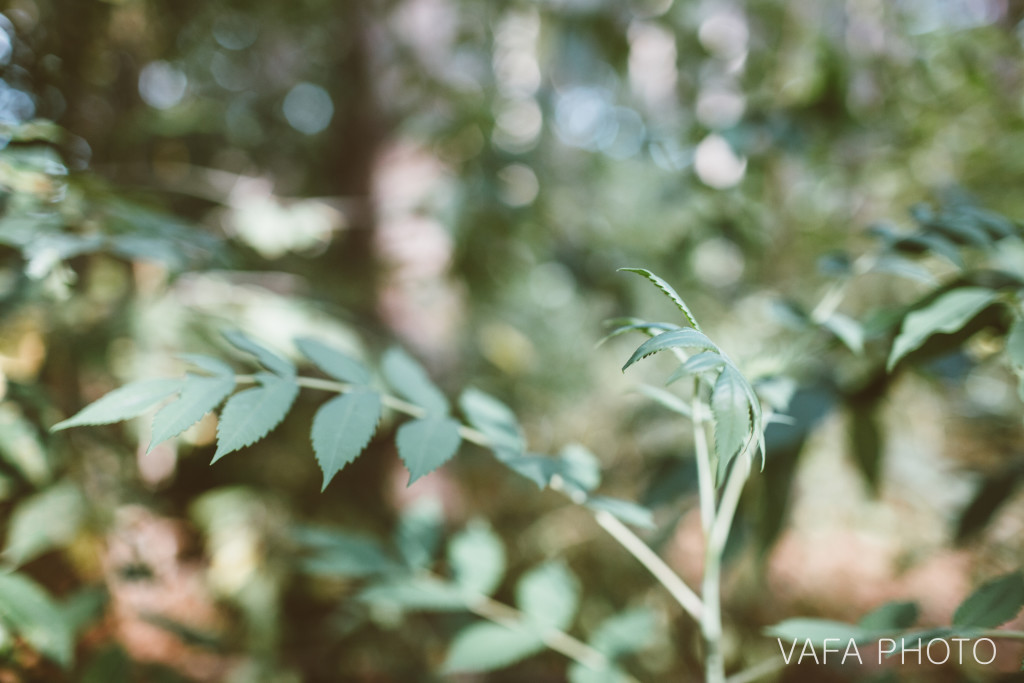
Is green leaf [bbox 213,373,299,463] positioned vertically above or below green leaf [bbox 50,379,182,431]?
below

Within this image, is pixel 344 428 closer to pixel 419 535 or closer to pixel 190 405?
pixel 190 405

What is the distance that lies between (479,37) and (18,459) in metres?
1.75

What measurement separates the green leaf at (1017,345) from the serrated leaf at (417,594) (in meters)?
0.71

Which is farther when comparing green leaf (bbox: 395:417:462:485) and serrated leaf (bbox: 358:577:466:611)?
serrated leaf (bbox: 358:577:466:611)

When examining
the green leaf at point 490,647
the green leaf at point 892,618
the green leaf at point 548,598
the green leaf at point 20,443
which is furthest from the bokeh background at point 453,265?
the green leaf at point 490,647

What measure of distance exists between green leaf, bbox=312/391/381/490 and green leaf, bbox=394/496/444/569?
0.42 metres

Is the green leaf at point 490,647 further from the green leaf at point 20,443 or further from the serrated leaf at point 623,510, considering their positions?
the green leaf at point 20,443

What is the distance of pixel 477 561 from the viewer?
82 cm

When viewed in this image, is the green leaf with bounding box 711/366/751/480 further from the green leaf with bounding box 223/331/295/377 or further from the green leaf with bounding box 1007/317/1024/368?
the green leaf with bounding box 223/331/295/377

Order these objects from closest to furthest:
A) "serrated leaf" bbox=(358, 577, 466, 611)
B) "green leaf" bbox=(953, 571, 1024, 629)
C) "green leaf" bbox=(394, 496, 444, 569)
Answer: "green leaf" bbox=(953, 571, 1024, 629) < "serrated leaf" bbox=(358, 577, 466, 611) < "green leaf" bbox=(394, 496, 444, 569)

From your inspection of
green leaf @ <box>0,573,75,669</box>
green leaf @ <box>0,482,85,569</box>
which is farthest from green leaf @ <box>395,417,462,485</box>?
green leaf @ <box>0,482,85,569</box>

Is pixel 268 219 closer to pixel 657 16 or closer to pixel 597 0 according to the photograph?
pixel 597 0

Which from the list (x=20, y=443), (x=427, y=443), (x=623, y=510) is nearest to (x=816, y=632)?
(x=623, y=510)

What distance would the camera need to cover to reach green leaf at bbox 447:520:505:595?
795mm
